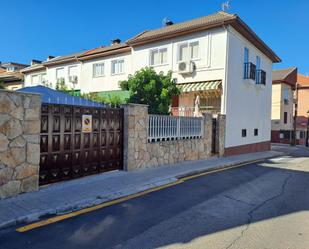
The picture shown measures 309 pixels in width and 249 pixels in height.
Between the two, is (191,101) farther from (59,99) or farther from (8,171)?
(8,171)

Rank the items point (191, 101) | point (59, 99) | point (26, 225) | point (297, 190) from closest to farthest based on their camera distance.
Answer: point (26, 225)
point (297, 190)
point (59, 99)
point (191, 101)

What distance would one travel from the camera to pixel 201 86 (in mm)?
16609

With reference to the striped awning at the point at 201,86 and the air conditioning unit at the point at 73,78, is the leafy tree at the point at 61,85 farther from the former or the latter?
the striped awning at the point at 201,86

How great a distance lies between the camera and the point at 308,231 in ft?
15.9

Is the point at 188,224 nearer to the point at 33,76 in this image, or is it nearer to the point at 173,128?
the point at 173,128

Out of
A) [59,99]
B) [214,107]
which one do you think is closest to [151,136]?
[59,99]

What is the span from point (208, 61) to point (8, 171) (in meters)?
13.6

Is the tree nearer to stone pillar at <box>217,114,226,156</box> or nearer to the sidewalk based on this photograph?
stone pillar at <box>217,114,226,156</box>

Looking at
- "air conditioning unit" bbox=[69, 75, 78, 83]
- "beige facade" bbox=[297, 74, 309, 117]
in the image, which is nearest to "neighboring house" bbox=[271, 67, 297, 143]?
"beige facade" bbox=[297, 74, 309, 117]

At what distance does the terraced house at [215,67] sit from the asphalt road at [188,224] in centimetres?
941

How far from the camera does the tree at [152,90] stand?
561 inches

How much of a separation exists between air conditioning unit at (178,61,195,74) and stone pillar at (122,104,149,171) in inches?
328

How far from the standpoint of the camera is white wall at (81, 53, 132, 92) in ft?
70.0

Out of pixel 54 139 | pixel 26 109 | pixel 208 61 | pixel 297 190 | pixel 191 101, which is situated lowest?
pixel 297 190
